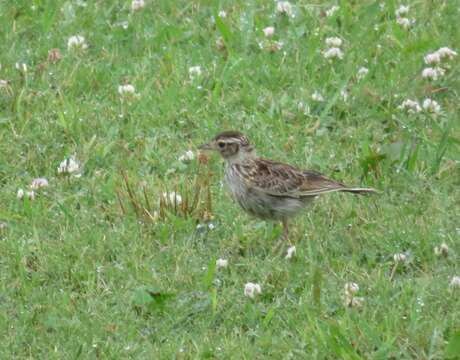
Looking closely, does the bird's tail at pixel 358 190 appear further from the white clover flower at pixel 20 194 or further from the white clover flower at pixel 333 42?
the white clover flower at pixel 333 42

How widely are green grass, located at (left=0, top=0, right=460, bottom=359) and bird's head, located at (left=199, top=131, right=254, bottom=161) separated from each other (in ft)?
1.26

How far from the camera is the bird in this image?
9.66 metres

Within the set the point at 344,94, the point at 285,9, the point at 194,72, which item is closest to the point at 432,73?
the point at 344,94

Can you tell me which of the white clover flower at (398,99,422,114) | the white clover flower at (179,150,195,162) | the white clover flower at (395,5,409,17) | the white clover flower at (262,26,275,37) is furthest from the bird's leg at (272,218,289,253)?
the white clover flower at (395,5,409,17)

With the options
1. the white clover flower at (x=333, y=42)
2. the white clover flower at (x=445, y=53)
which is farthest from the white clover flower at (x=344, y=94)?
the white clover flower at (x=445, y=53)

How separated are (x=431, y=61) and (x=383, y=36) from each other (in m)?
0.86

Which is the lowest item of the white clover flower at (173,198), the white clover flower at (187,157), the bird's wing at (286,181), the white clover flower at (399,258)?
the white clover flower at (187,157)

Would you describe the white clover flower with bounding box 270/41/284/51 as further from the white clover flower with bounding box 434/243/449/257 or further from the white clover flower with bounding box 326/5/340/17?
the white clover flower with bounding box 434/243/449/257

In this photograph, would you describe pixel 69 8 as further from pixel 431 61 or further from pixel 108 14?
pixel 431 61

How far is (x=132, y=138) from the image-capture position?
36.5 feet

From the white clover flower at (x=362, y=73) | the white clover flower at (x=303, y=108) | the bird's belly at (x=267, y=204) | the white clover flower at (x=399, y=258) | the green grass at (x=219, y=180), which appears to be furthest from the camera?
the white clover flower at (x=362, y=73)

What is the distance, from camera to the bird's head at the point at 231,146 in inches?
391

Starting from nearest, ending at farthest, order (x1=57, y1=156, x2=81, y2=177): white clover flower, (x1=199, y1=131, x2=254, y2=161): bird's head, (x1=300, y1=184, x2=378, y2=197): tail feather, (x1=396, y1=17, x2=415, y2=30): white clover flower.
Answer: (x1=300, y1=184, x2=378, y2=197): tail feather < (x1=199, y1=131, x2=254, y2=161): bird's head < (x1=57, y1=156, x2=81, y2=177): white clover flower < (x1=396, y1=17, x2=415, y2=30): white clover flower

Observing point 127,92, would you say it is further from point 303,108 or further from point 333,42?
point 333,42
